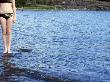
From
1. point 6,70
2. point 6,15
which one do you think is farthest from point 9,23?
point 6,70

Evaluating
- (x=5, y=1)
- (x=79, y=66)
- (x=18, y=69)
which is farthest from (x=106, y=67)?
(x=5, y=1)

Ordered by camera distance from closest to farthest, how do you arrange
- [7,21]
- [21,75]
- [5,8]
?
1. [21,75]
2. [5,8]
3. [7,21]

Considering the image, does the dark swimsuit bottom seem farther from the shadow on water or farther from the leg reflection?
the shadow on water

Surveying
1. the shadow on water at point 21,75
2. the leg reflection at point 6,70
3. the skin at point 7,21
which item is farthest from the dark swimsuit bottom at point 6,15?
the shadow on water at point 21,75

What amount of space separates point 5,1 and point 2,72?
3996mm

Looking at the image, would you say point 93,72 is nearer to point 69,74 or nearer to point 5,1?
point 69,74

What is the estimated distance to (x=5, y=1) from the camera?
16359mm

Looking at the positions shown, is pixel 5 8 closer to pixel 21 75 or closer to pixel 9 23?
pixel 9 23

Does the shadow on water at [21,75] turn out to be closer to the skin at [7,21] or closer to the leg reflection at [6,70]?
the leg reflection at [6,70]

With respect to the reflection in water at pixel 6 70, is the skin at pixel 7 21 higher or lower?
higher

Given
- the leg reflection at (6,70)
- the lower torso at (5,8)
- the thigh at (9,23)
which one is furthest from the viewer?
the thigh at (9,23)

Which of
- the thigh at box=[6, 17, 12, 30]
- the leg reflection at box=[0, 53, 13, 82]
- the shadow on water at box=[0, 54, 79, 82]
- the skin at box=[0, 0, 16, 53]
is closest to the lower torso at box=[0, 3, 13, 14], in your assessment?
the skin at box=[0, 0, 16, 53]

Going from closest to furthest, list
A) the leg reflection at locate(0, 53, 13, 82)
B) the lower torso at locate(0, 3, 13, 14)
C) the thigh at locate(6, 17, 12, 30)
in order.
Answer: the leg reflection at locate(0, 53, 13, 82) < the lower torso at locate(0, 3, 13, 14) < the thigh at locate(6, 17, 12, 30)

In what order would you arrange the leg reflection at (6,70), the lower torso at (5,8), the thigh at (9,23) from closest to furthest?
the leg reflection at (6,70), the lower torso at (5,8), the thigh at (9,23)
